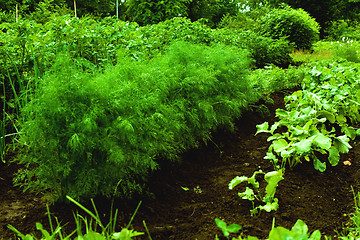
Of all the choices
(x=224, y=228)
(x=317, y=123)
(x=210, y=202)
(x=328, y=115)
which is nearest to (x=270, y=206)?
(x=210, y=202)

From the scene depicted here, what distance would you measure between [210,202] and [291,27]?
10.6 m

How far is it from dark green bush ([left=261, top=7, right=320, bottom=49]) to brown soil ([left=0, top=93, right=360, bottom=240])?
9029 millimetres

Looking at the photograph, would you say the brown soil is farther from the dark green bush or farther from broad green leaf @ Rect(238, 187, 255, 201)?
the dark green bush

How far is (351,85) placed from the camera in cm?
478

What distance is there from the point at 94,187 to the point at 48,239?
0.72 metres

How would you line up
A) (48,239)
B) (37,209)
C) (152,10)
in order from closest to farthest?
(48,239) → (37,209) → (152,10)

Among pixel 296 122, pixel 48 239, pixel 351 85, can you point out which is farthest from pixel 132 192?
pixel 351 85

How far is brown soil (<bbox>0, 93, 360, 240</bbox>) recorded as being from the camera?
93.4 inches

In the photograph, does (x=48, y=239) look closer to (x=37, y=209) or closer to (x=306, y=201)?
(x=37, y=209)

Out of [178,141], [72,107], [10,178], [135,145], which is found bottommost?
[10,178]

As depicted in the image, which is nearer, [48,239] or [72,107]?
[48,239]

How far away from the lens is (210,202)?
275 centimetres

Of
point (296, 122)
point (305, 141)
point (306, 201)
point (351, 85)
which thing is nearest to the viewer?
point (306, 201)

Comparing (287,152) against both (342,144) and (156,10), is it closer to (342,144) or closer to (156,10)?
(342,144)
